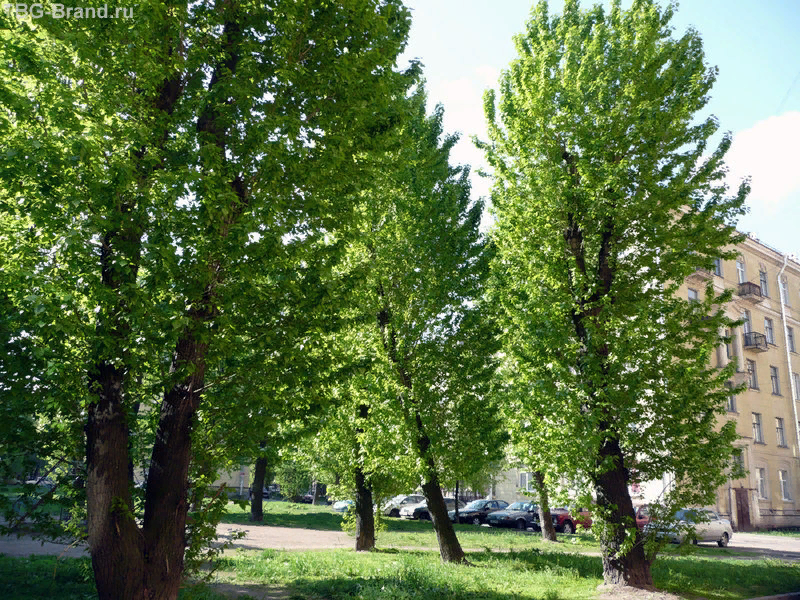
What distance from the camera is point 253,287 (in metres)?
6.55

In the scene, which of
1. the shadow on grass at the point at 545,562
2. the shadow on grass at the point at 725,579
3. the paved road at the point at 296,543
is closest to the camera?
the shadow on grass at the point at 725,579

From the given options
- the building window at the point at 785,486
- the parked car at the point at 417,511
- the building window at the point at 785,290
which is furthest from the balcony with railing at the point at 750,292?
the parked car at the point at 417,511

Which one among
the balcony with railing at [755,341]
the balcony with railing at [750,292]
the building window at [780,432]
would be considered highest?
the balcony with railing at [750,292]

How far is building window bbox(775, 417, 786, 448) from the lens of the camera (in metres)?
36.8

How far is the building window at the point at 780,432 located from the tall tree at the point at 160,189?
1538 inches

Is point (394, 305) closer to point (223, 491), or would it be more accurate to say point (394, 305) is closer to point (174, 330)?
point (223, 491)

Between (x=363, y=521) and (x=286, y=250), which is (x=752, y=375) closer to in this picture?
(x=363, y=521)

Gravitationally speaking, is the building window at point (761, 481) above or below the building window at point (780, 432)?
below

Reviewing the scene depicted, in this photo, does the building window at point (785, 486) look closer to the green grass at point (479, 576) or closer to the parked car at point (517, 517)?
the parked car at point (517, 517)

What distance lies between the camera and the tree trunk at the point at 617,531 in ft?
34.2

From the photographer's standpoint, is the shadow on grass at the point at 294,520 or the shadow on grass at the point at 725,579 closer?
the shadow on grass at the point at 725,579

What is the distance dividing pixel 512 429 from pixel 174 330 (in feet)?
24.1

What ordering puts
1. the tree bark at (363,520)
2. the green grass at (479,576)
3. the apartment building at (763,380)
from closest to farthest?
the green grass at (479,576) < the tree bark at (363,520) < the apartment building at (763,380)

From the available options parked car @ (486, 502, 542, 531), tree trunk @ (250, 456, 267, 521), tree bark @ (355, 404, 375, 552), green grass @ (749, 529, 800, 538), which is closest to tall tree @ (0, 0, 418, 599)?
tree bark @ (355, 404, 375, 552)
